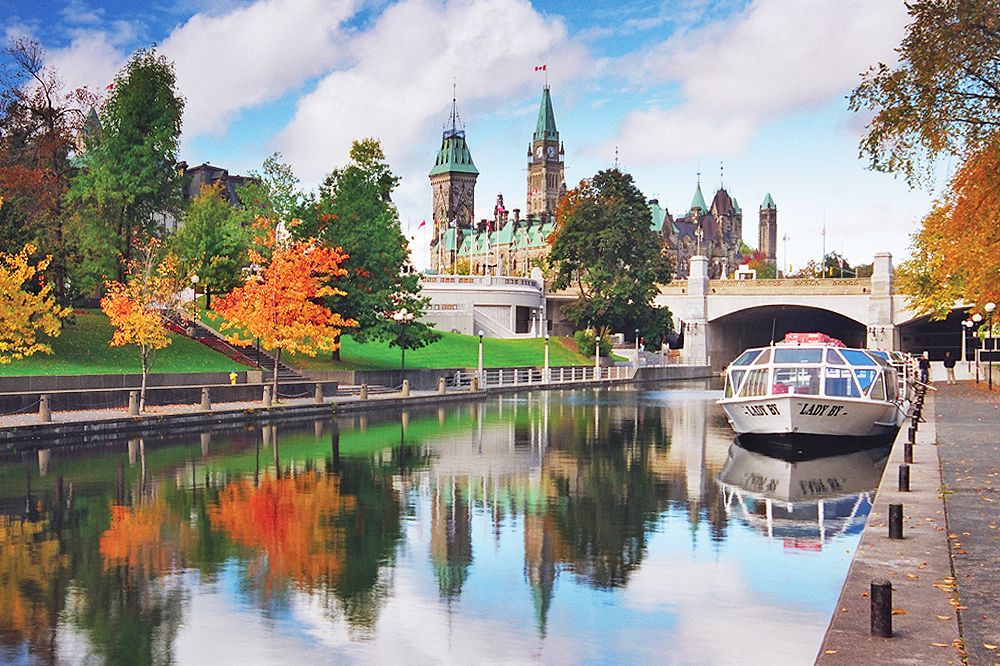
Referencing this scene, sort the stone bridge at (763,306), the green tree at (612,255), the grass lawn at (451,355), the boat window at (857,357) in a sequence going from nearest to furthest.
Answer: the boat window at (857,357)
the grass lawn at (451,355)
the green tree at (612,255)
the stone bridge at (763,306)

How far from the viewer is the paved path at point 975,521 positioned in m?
10.0

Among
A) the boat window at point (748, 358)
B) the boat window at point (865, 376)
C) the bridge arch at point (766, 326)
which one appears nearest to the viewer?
the boat window at point (865, 376)

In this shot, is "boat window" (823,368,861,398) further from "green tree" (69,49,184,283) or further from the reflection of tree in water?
"green tree" (69,49,184,283)

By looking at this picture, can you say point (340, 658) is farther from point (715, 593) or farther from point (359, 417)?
point (359, 417)

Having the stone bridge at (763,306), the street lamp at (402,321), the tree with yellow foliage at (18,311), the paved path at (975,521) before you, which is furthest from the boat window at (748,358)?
the stone bridge at (763,306)

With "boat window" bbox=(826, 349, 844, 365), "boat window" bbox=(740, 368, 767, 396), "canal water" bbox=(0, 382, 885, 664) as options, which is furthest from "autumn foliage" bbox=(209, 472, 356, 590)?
"boat window" bbox=(826, 349, 844, 365)

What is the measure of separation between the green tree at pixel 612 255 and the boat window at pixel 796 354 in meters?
57.0

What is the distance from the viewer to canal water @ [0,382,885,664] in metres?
11.1

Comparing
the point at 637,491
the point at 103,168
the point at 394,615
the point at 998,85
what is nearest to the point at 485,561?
the point at 394,615

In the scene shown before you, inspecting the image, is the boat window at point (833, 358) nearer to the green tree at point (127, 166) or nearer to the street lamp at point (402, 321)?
the street lamp at point (402, 321)

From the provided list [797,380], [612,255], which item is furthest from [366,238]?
[612,255]

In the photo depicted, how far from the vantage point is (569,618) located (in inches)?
474

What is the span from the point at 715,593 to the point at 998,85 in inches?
777

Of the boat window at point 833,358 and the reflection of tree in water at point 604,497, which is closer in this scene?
the reflection of tree in water at point 604,497
